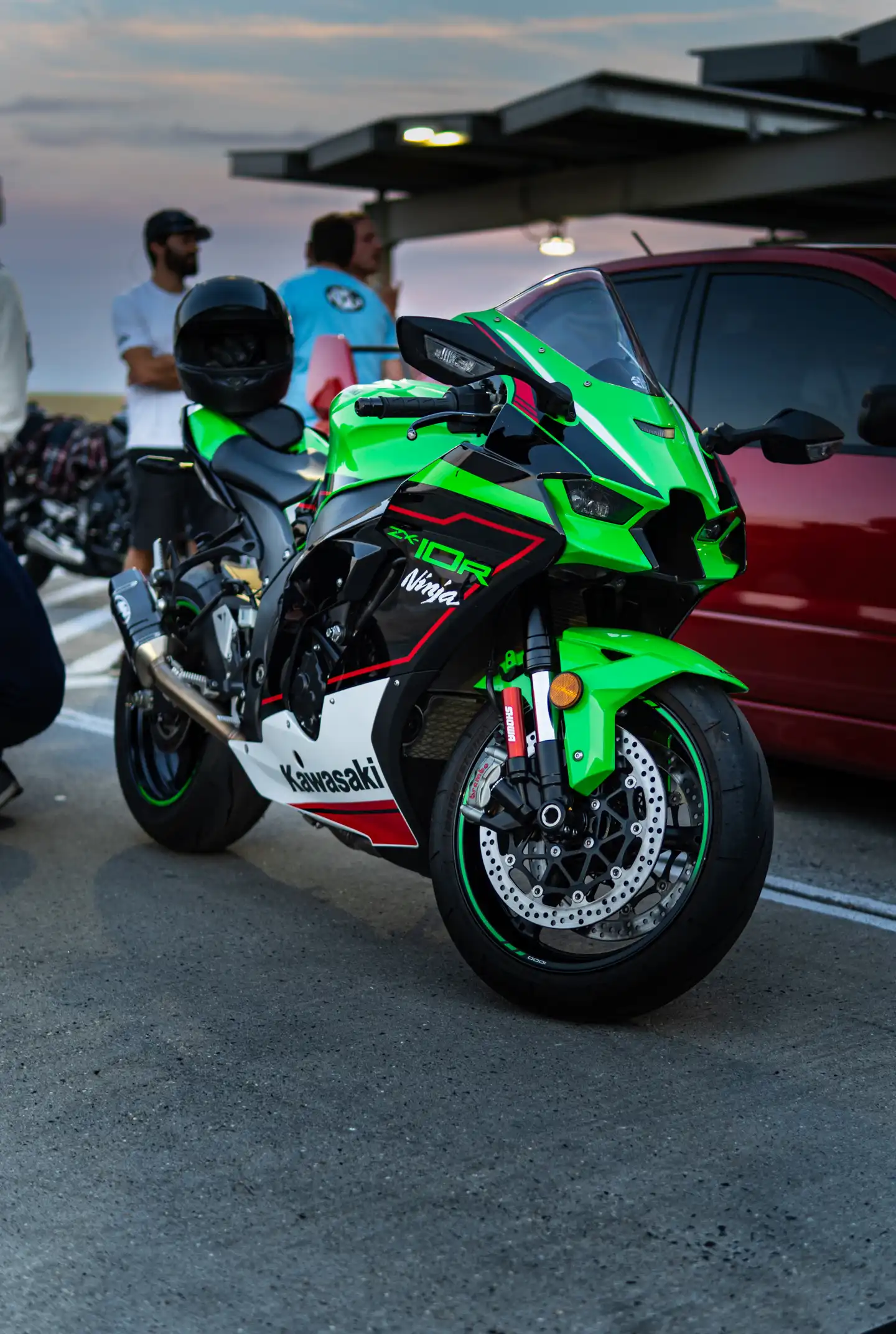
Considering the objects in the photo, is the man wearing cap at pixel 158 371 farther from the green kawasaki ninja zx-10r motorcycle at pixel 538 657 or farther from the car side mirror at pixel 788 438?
the car side mirror at pixel 788 438

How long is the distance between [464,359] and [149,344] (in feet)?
→ 14.6

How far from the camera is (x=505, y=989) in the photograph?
131 inches

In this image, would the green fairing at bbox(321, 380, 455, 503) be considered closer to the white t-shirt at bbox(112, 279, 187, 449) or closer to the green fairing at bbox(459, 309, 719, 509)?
the green fairing at bbox(459, 309, 719, 509)

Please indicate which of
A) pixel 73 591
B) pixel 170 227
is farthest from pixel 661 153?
pixel 170 227

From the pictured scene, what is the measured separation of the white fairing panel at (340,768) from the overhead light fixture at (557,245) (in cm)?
1598

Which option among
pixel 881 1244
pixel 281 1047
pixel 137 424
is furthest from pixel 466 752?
pixel 137 424

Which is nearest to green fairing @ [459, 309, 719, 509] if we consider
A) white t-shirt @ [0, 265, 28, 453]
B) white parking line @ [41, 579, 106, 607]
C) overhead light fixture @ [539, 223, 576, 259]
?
white t-shirt @ [0, 265, 28, 453]

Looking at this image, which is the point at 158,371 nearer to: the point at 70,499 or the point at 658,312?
the point at 658,312

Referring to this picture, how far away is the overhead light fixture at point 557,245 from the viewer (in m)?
19.1

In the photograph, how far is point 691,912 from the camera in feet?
10.2

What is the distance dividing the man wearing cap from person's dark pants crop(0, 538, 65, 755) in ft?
7.23

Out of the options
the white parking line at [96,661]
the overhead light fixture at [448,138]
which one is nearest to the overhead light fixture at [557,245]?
the overhead light fixture at [448,138]

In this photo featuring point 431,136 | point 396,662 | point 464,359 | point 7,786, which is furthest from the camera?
point 431,136

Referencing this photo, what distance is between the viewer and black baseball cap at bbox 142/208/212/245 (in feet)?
24.3
